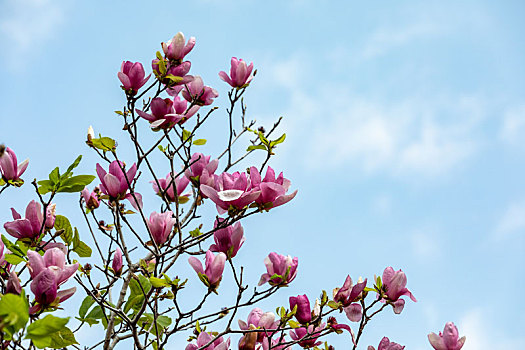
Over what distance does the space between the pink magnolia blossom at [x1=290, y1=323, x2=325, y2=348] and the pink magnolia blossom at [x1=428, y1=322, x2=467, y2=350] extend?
0.44 metres

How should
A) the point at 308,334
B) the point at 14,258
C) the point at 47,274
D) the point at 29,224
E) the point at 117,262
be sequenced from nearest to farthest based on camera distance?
the point at 47,274, the point at 14,258, the point at 29,224, the point at 308,334, the point at 117,262

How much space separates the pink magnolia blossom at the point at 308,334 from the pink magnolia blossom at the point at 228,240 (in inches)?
15.8

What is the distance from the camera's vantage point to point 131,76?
6.20 feet

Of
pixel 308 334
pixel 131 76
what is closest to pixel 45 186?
pixel 131 76

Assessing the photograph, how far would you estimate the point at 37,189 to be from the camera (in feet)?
5.54

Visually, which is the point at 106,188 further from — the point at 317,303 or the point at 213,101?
the point at 317,303

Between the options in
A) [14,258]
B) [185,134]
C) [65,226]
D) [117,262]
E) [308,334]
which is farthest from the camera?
[185,134]

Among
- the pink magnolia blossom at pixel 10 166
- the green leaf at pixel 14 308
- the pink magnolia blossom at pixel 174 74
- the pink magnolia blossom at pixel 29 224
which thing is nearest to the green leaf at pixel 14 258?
the pink magnolia blossom at pixel 29 224

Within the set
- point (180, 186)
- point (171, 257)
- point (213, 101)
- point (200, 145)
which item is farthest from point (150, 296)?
point (213, 101)

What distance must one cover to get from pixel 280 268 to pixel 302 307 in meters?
0.15

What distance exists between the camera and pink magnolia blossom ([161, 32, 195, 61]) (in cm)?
195

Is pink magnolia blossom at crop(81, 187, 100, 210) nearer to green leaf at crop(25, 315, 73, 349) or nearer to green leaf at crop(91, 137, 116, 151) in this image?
green leaf at crop(91, 137, 116, 151)

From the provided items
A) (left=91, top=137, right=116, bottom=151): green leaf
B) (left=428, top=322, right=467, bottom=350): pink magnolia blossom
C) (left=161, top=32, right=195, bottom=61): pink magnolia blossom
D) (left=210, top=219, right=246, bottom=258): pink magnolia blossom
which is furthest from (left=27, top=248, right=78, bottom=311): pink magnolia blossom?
(left=428, top=322, right=467, bottom=350): pink magnolia blossom

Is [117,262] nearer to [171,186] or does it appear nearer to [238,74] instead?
[171,186]
